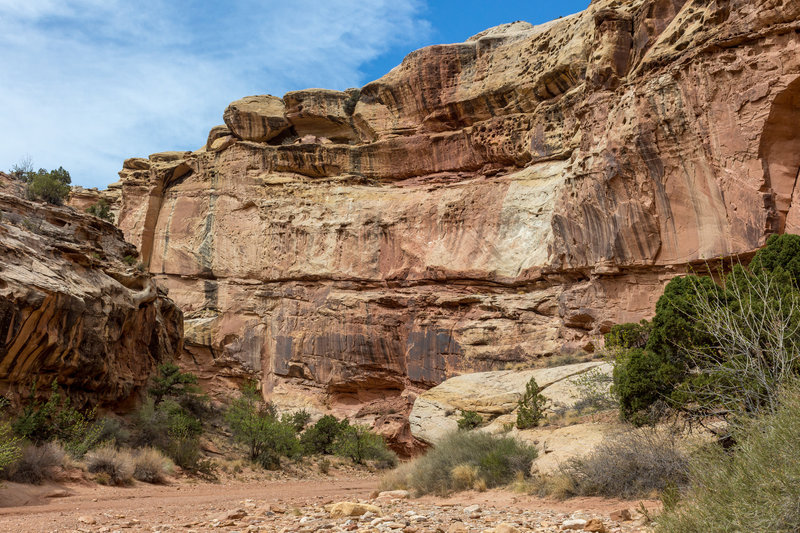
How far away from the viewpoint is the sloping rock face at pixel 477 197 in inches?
826

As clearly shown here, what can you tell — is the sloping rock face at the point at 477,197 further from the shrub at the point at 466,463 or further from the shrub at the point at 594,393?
the shrub at the point at 466,463

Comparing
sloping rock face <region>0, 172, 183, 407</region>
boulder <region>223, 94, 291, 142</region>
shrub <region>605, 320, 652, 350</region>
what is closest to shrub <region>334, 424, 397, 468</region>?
sloping rock face <region>0, 172, 183, 407</region>

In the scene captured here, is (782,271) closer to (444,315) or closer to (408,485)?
(408,485)

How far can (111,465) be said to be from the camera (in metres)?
14.7

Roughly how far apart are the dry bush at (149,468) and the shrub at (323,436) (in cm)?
1060

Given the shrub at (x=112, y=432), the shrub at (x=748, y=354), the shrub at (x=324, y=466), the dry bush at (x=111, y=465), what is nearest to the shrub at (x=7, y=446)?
the dry bush at (x=111, y=465)

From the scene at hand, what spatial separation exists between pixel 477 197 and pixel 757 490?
30.1m

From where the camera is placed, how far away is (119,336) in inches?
765

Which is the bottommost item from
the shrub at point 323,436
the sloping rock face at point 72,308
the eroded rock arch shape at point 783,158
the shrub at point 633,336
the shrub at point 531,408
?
the shrub at point 323,436

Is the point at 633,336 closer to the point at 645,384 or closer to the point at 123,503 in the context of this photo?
the point at 645,384

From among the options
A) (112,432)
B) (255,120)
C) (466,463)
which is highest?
(255,120)

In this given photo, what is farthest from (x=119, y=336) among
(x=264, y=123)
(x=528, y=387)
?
(x=264, y=123)

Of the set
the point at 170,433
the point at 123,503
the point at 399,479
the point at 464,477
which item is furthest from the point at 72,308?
the point at 464,477

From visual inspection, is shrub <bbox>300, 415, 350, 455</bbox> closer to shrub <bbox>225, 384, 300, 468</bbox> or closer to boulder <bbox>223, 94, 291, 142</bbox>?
shrub <bbox>225, 384, 300, 468</bbox>
